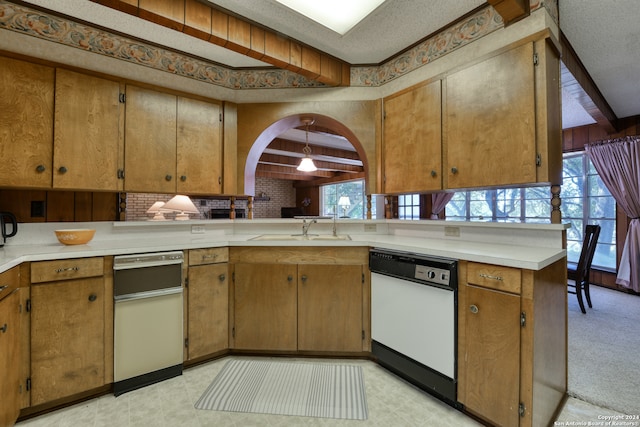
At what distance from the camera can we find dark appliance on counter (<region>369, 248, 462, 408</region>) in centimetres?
163

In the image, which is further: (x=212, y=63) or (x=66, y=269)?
(x=212, y=63)

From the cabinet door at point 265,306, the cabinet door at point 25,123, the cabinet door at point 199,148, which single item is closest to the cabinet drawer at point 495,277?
the cabinet door at point 265,306

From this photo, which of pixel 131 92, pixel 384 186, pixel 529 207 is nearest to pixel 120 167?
pixel 131 92

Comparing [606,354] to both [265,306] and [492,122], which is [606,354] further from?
[265,306]

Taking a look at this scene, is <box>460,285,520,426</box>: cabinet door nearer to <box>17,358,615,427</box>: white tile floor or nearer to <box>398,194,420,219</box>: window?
<box>17,358,615,427</box>: white tile floor

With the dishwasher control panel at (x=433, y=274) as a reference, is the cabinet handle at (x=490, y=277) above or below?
above

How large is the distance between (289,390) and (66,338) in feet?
4.41

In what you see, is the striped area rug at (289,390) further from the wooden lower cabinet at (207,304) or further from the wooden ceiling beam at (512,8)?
the wooden ceiling beam at (512,8)

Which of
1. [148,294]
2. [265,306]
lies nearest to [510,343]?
[265,306]

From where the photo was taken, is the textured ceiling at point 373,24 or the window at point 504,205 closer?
the textured ceiling at point 373,24

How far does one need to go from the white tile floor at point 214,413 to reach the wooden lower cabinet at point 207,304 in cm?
28

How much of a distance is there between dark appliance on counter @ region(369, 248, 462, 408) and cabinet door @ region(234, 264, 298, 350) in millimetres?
629

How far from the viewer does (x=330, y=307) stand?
2160 millimetres

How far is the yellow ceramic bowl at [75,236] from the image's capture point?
194 centimetres
